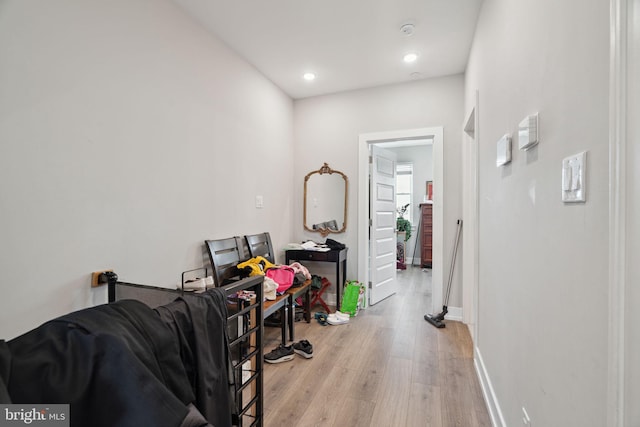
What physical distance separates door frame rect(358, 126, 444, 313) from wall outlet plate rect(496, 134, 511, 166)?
1.82 m

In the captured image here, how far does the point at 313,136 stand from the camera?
408cm

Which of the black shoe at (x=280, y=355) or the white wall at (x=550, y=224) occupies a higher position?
the white wall at (x=550, y=224)

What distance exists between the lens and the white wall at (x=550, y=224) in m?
0.75

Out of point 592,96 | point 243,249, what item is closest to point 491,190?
point 592,96

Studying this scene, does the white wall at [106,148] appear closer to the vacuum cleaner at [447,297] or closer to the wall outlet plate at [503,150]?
the wall outlet plate at [503,150]

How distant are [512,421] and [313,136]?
3.46m

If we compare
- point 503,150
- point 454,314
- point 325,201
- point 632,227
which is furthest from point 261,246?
point 632,227

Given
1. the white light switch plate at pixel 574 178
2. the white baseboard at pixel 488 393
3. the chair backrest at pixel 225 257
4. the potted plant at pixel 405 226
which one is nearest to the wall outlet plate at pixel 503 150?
the white light switch plate at pixel 574 178

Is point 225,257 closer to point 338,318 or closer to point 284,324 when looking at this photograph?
point 284,324

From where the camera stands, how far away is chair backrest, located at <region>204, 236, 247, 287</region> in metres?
2.54

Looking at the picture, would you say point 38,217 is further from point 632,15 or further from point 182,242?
point 632,15

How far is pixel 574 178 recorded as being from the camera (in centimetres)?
85

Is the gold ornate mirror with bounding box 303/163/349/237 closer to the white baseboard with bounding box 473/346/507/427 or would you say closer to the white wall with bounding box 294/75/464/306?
the white wall with bounding box 294/75/464/306

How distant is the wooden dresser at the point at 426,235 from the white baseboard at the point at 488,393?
4260 millimetres
